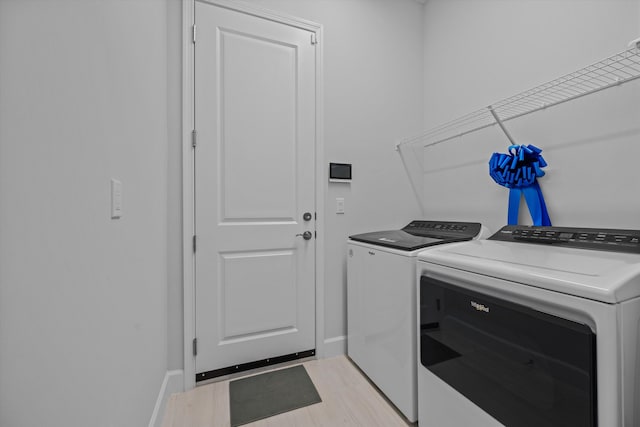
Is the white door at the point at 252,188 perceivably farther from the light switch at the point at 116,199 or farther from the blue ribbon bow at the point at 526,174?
the blue ribbon bow at the point at 526,174

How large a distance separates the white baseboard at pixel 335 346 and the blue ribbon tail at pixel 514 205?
1356 millimetres

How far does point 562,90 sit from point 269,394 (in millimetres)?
2221

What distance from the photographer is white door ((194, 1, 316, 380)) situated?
5.69 ft

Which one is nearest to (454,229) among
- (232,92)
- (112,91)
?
(232,92)

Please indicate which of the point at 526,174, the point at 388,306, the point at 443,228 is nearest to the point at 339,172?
the point at 443,228

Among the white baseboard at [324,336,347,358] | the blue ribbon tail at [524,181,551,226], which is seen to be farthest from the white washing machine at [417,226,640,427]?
the white baseboard at [324,336,347,358]

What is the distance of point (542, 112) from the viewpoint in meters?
1.50

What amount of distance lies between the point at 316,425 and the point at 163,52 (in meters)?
2.14

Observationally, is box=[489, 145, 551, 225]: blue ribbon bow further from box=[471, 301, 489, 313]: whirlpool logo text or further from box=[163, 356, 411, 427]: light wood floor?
box=[163, 356, 411, 427]: light wood floor

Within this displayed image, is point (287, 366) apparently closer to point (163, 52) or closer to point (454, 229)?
point (454, 229)

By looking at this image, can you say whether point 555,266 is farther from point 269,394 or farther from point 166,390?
point 166,390

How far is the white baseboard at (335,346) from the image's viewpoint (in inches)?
79.7

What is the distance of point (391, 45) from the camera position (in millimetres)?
2232

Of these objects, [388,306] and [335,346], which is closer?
[388,306]
